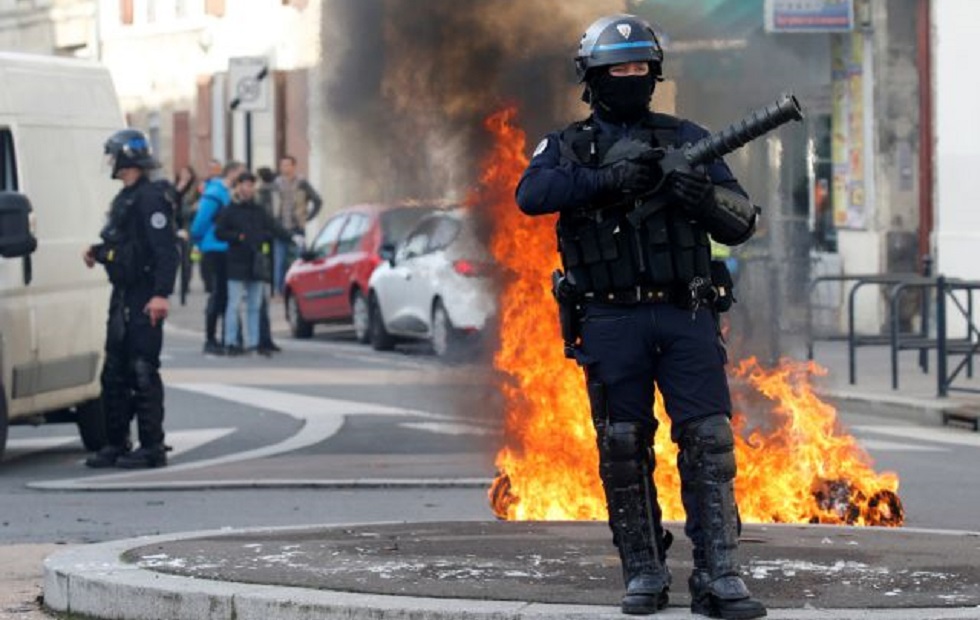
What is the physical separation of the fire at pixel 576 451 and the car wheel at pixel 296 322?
18.2m

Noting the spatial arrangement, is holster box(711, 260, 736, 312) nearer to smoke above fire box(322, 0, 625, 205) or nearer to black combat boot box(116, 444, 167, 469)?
smoke above fire box(322, 0, 625, 205)

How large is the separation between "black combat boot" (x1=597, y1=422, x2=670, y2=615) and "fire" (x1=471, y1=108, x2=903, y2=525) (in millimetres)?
2416

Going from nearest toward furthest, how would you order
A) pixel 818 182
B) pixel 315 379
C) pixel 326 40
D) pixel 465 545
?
pixel 465 545 < pixel 326 40 < pixel 315 379 < pixel 818 182

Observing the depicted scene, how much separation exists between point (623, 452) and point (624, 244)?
591mm

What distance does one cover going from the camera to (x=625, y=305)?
7445mm

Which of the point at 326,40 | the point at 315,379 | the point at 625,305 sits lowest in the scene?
the point at 315,379

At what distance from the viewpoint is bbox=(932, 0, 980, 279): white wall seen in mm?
25328

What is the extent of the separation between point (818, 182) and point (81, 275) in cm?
1423

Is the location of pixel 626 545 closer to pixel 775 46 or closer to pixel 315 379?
pixel 775 46

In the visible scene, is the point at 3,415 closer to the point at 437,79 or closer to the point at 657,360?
the point at 437,79

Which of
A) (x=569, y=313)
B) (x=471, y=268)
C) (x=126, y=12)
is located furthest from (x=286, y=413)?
(x=126, y=12)

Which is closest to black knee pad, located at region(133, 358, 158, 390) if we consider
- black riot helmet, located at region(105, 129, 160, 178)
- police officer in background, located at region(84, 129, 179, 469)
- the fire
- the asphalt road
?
police officer in background, located at region(84, 129, 179, 469)

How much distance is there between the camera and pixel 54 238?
14422mm

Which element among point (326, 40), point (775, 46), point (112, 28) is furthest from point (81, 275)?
point (112, 28)
